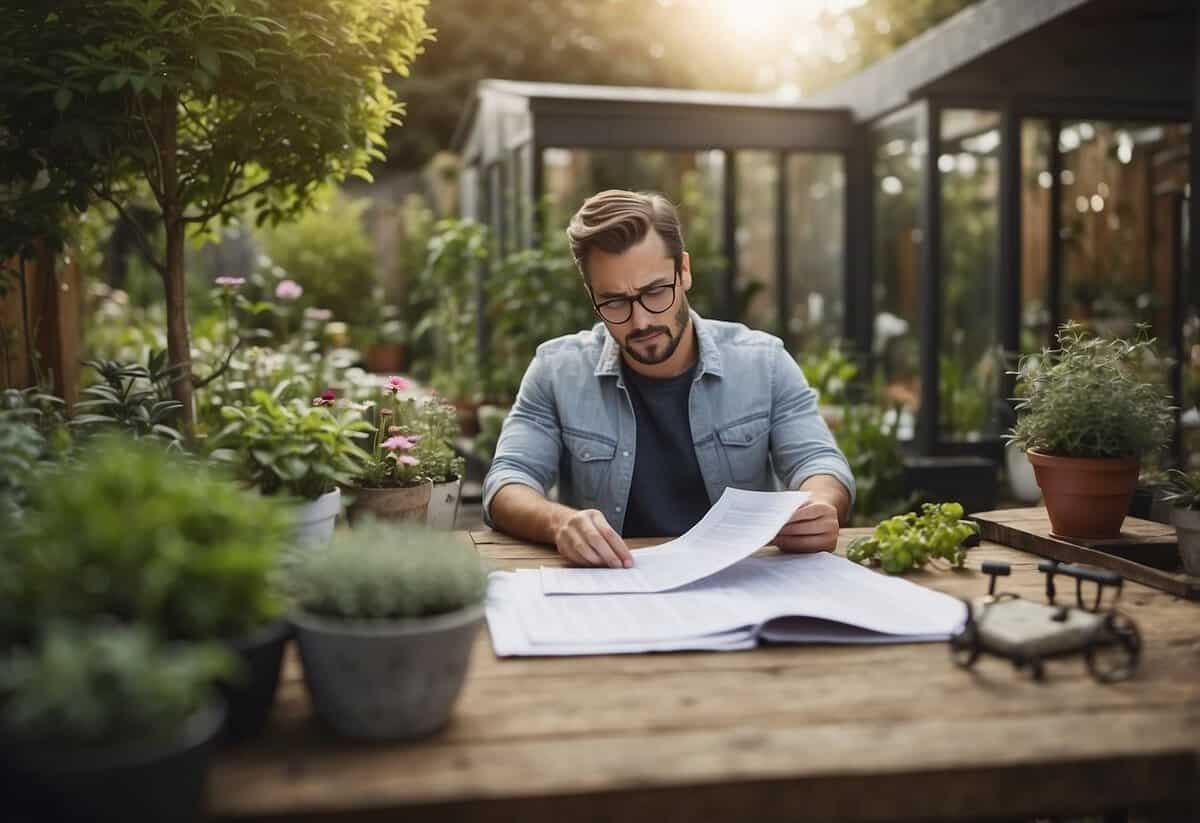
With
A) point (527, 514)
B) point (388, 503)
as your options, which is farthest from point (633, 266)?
point (388, 503)

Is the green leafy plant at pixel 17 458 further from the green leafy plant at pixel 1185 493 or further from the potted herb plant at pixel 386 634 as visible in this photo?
the green leafy plant at pixel 1185 493

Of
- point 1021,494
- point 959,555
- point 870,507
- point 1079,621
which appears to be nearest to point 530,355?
point 870,507

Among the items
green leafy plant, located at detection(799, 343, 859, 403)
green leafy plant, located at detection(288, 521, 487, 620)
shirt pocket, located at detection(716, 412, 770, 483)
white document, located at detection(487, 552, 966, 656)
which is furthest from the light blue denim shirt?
green leafy plant, located at detection(799, 343, 859, 403)

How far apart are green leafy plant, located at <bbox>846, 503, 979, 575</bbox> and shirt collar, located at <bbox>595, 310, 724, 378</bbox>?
76 cm

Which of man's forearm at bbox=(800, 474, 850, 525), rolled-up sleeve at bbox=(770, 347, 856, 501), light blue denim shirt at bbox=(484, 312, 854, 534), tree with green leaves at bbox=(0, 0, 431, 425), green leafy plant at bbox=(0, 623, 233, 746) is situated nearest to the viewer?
green leafy plant at bbox=(0, 623, 233, 746)

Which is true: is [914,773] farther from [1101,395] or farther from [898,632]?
[1101,395]

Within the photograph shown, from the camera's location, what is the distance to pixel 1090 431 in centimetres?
167

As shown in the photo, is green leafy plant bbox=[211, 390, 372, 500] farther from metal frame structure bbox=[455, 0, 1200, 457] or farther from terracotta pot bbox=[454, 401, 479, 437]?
terracotta pot bbox=[454, 401, 479, 437]

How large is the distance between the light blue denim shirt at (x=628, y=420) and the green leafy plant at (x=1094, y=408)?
641mm

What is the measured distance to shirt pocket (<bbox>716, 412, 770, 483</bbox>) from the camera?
7.77 ft

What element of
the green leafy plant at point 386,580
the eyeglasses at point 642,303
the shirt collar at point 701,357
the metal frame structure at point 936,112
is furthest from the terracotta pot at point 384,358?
the green leafy plant at point 386,580

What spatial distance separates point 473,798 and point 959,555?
3.37 ft

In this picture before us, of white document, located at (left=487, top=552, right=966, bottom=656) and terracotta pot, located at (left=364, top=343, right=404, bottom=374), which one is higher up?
terracotta pot, located at (left=364, top=343, right=404, bottom=374)

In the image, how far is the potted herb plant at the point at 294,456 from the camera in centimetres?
136
